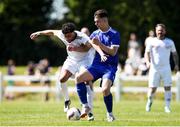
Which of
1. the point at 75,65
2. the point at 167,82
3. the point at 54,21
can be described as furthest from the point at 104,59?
the point at 54,21

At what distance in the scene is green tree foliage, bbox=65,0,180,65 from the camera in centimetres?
5112

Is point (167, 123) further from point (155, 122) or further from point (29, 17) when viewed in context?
point (29, 17)

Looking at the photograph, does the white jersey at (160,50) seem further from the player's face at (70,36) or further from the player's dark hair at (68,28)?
the player's dark hair at (68,28)

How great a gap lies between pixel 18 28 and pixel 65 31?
139 feet

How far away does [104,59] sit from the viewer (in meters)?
17.2

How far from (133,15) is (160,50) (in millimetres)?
30086

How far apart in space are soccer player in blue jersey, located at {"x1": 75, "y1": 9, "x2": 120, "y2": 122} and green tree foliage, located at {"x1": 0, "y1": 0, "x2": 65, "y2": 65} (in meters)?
40.3

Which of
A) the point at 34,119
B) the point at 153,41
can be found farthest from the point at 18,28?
the point at 34,119

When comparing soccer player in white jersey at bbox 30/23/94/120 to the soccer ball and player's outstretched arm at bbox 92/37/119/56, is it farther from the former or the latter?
player's outstretched arm at bbox 92/37/119/56

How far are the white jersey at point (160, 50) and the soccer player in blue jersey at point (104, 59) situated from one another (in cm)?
486

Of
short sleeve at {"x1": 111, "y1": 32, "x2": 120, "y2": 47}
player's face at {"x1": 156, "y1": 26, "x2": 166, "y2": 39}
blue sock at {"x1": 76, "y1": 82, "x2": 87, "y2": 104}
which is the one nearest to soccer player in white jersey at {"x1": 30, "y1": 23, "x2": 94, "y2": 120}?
blue sock at {"x1": 76, "y1": 82, "x2": 87, "y2": 104}

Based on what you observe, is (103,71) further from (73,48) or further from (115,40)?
(73,48)

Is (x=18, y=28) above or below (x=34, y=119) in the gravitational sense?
above

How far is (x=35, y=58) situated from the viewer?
58.5 metres
